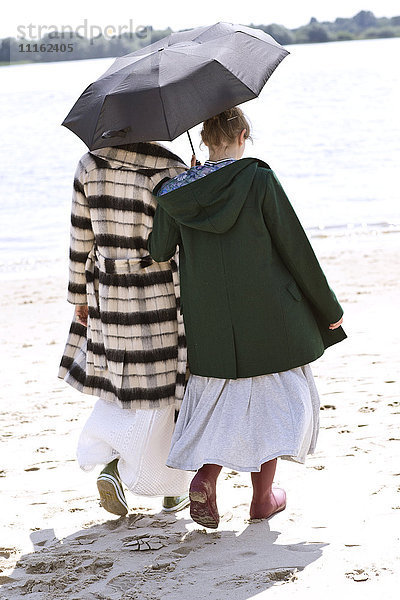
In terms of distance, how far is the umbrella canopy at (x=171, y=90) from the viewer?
312 centimetres

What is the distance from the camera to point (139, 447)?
3.42m

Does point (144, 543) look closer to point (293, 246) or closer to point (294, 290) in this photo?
point (294, 290)

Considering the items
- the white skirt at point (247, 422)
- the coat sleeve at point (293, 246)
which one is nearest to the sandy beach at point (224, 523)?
the white skirt at point (247, 422)

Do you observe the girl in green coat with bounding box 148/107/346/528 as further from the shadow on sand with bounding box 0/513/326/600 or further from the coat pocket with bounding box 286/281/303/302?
the shadow on sand with bounding box 0/513/326/600

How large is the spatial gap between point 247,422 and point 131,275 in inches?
26.3

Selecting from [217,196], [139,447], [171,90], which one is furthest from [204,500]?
[171,90]

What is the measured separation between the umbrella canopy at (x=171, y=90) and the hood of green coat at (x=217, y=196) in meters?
0.18

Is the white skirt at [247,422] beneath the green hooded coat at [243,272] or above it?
beneath

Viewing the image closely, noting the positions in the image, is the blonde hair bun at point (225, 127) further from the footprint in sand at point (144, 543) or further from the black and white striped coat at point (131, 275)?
the footprint in sand at point (144, 543)

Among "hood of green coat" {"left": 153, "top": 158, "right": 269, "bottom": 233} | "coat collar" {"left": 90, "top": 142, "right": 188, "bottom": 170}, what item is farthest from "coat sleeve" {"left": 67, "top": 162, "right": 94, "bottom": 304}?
"hood of green coat" {"left": 153, "top": 158, "right": 269, "bottom": 233}

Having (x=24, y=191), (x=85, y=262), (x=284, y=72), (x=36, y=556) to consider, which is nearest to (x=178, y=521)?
(x=36, y=556)

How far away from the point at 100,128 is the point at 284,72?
40211mm

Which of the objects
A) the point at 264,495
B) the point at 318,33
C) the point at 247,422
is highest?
the point at 318,33

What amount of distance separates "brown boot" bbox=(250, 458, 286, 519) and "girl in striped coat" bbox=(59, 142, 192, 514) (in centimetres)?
31
